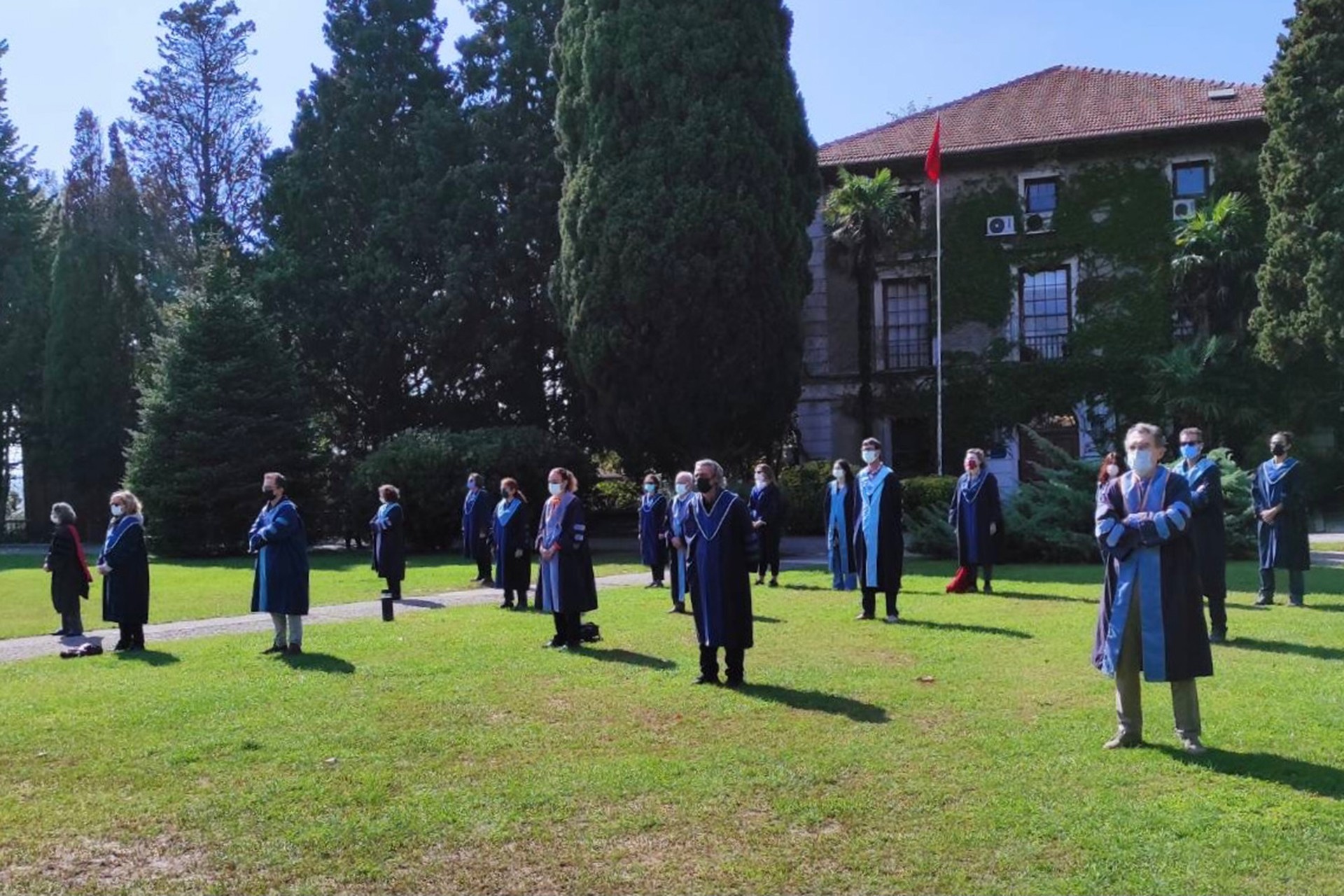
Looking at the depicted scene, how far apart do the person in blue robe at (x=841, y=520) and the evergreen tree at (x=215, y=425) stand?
1837 cm

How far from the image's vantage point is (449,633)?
12.7 m

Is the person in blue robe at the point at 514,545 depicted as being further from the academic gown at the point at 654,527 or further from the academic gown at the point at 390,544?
the academic gown at the point at 654,527

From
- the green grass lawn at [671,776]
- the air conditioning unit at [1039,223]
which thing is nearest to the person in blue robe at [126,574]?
the green grass lawn at [671,776]

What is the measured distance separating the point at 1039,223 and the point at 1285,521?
1981cm

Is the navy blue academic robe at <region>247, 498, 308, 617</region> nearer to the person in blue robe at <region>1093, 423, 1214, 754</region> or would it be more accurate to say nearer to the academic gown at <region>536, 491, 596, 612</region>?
the academic gown at <region>536, 491, 596, 612</region>

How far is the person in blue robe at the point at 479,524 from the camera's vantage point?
19203 mm

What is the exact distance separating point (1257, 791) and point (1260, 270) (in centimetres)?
2362

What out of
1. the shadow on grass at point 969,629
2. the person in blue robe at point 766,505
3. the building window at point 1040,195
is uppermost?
the building window at point 1040,195

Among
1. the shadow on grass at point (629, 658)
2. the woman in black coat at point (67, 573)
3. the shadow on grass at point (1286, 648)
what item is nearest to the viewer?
the shadow on grass at point (1286, 648)

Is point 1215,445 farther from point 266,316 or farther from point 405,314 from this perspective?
point 266,316

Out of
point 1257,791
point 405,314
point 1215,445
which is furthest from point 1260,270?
point 1257,791

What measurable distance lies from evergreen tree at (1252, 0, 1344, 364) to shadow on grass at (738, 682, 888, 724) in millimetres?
20723

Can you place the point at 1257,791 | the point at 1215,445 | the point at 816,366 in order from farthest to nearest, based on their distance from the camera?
the point at 816,366, the point at 1215,445, the point at 1257,791

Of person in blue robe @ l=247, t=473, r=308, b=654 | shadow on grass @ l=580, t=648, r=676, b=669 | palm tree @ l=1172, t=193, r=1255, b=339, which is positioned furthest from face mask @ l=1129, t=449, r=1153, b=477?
palm tree @ l=1172, t=193, r=1255, b=339
